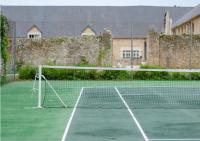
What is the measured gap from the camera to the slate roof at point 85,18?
172 feet

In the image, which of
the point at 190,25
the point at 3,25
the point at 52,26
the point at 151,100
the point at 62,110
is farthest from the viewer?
the point at 52,26

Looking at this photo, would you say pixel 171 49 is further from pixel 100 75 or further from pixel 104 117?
pixel 104 117

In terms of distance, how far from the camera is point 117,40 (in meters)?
49.8

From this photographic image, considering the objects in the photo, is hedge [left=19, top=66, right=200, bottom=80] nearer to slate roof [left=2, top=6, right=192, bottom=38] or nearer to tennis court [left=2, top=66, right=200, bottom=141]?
tennis court [left=2, top=66, right=200, bottom=141]

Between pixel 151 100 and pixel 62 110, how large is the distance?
4.04 metres

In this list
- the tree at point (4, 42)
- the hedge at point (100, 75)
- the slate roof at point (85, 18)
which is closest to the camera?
the tree at point (4, 42)

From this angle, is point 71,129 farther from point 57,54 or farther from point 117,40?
point 117,40

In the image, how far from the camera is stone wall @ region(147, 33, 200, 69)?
1217 inches

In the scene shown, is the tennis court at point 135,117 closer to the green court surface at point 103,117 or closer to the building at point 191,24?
the green court surface at point 103,117

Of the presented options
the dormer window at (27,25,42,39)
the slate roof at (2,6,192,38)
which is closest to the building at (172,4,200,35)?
the slate roof at (2,6,192,38)

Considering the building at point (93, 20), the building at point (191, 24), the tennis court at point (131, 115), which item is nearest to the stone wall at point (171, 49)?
the building at point (191, 24)

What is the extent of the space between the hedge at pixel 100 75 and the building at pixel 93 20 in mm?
20321

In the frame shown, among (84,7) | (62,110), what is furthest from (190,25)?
(62,110)

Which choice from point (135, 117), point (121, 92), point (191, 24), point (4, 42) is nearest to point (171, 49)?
point (191, 24)
